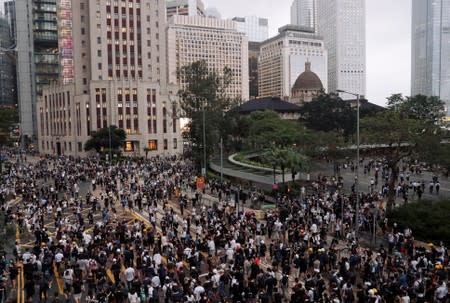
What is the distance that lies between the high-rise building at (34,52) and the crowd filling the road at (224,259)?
10870 cm

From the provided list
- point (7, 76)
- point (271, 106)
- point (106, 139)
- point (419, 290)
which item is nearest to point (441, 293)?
point (419, 290)

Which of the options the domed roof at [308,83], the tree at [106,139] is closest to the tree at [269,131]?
the tree at [106,139]

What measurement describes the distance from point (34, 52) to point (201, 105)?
3797 inches

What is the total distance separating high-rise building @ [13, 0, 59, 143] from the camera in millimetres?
129750

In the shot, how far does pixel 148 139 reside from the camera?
308 ft

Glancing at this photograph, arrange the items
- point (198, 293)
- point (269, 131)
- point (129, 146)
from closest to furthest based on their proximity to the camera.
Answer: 1. point (198, 293)
2. point (269, 131)
3. point (129, 146)

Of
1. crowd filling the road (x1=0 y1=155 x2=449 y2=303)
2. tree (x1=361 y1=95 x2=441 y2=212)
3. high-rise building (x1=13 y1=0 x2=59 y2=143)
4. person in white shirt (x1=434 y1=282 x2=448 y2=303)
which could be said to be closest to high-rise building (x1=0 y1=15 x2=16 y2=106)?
high-rise building (x1=13 y1=0 x2=59 y2=143)

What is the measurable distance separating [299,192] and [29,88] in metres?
117

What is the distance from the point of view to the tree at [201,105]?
5406 centimetres

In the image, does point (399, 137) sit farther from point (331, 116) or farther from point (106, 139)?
point (106, 139)

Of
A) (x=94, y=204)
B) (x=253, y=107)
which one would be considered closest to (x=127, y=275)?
(x=94, y=204)

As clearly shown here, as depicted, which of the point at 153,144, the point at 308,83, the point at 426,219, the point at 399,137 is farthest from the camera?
the point at 308,83

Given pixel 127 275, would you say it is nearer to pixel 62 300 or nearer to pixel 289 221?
pixel 62 300

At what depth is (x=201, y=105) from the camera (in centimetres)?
5594
